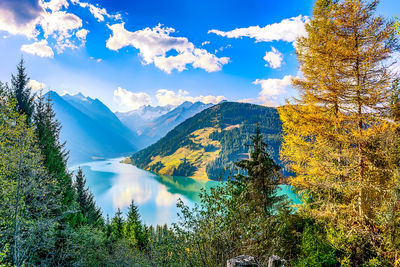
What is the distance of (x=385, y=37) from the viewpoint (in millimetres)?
7156

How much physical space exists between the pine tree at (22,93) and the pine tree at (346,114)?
1747 cm

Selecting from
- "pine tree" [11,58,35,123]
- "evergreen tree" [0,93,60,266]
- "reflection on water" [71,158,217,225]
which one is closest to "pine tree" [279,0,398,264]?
"evergreen tree" [0,93,60,266]

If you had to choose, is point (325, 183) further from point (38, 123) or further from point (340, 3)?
point (38, 123)

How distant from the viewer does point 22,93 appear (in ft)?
45.2

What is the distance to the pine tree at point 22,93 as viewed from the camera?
13.5m

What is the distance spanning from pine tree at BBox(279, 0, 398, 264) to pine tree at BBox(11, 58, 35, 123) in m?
17.5

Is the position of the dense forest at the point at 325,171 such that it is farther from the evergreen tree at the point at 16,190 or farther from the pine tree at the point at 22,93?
the pine tree at the point at 22,93

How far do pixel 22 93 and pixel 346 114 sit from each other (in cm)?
1972

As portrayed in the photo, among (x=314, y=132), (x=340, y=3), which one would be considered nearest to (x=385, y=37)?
(x=340, y=3)

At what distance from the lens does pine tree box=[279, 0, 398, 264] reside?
7.27 meters

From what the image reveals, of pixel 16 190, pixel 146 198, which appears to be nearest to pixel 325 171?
pixel 16 190

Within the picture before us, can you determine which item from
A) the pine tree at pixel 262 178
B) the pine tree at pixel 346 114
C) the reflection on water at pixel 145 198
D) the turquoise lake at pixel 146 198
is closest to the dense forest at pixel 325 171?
the pine tree at pixel 346 114

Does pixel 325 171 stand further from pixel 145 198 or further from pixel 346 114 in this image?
pixel 145 198

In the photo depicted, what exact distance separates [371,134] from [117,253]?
1577 centimetres
